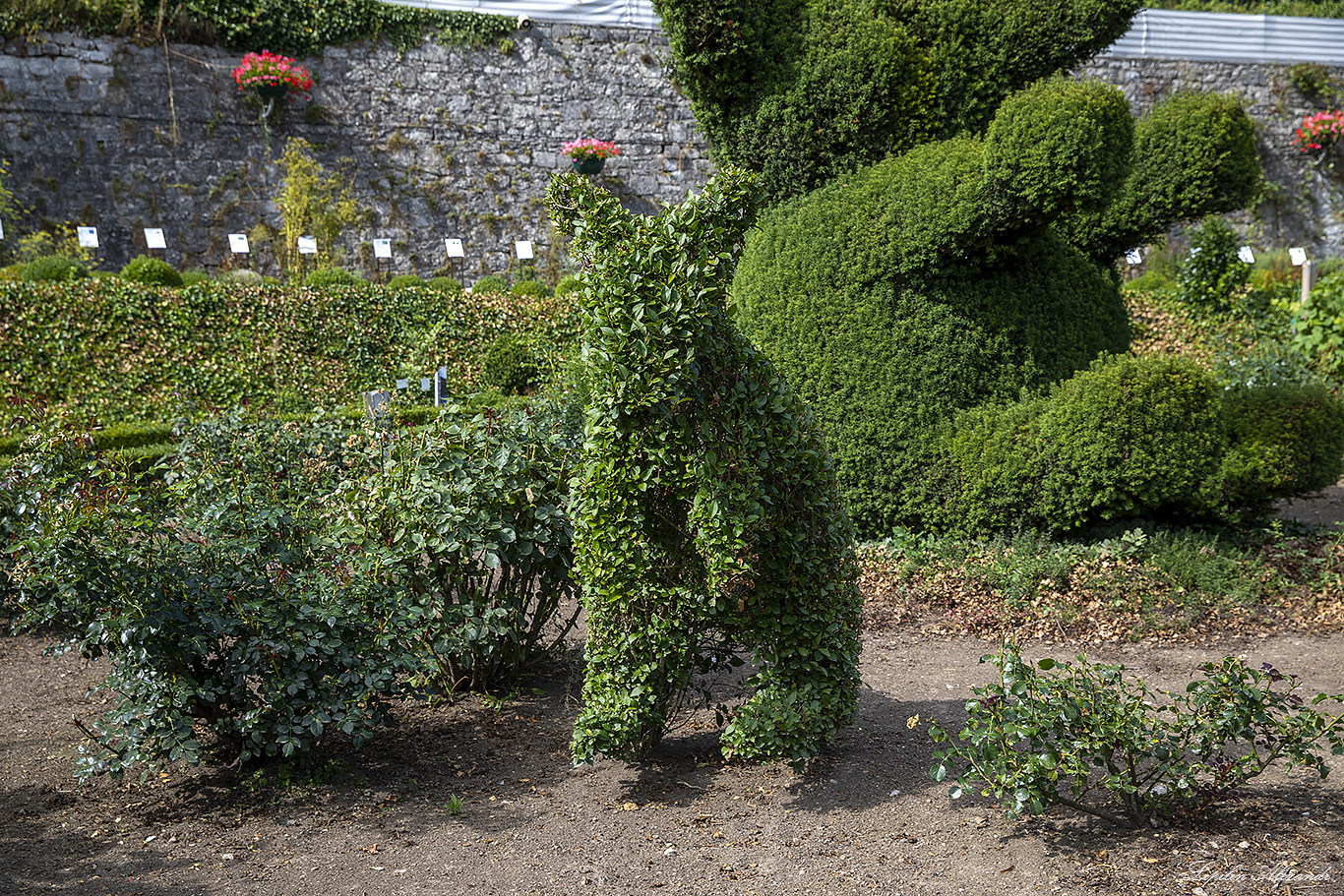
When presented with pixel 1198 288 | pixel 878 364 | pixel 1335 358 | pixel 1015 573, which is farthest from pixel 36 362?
pixel 1198 288

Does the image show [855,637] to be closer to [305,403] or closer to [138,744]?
[138,744]

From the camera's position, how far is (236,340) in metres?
9.97

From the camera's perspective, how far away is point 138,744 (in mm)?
2900

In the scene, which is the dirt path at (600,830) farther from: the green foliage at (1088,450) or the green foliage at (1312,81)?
the green foliage at (1312,81)

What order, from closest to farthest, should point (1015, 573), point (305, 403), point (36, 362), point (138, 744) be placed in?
point (138, 744), point (1015, 573), point (36, 362), point (305, 403)

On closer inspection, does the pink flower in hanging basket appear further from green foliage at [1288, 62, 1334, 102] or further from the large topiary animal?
green foliage at [1288, 62, 1334, 102]

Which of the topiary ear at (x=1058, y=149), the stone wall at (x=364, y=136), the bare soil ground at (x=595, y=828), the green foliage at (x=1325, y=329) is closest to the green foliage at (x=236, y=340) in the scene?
the stone wall at (x=364, y=136)

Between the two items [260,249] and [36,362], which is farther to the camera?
[260,249]

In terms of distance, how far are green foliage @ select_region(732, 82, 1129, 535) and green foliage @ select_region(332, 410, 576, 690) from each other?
2.30 meters

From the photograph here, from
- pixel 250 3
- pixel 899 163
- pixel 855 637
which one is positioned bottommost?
pixel 855 637

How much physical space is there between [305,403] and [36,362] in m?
2.37

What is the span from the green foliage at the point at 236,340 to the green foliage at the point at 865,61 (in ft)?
18.4

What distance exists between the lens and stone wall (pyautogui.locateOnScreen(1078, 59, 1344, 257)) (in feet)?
52.5

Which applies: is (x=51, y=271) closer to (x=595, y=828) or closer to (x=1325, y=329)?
(x=595, y=828)
